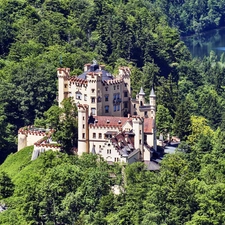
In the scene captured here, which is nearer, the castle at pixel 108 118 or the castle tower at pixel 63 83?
the castle at pixel 108 118

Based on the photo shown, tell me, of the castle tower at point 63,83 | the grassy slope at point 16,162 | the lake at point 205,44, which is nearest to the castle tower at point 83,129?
the castle tower at point 63,83

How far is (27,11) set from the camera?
12825cm

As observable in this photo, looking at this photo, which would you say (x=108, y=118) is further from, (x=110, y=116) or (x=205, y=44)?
(x=205, y=44)

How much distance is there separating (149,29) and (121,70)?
58.5 meters

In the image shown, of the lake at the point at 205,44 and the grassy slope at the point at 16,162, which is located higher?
the lake at the point at 205,44

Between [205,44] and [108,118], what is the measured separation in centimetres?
10463

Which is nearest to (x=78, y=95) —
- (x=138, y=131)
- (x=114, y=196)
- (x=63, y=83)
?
(x=63, y=83)

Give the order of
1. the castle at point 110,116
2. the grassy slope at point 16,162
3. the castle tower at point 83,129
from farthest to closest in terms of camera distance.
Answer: the grassy slope at point 16,162 < the castle tower at point 83,129 < the castle at point 110,116

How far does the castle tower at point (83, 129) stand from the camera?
3125 inches

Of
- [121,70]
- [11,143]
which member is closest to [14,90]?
[11,143]

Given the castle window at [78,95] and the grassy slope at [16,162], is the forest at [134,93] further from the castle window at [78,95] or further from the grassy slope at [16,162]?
the castle window at [78,95]

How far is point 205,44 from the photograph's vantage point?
18300cm

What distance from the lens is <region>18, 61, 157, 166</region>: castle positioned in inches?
3076

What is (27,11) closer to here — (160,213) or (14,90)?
(14,90)
